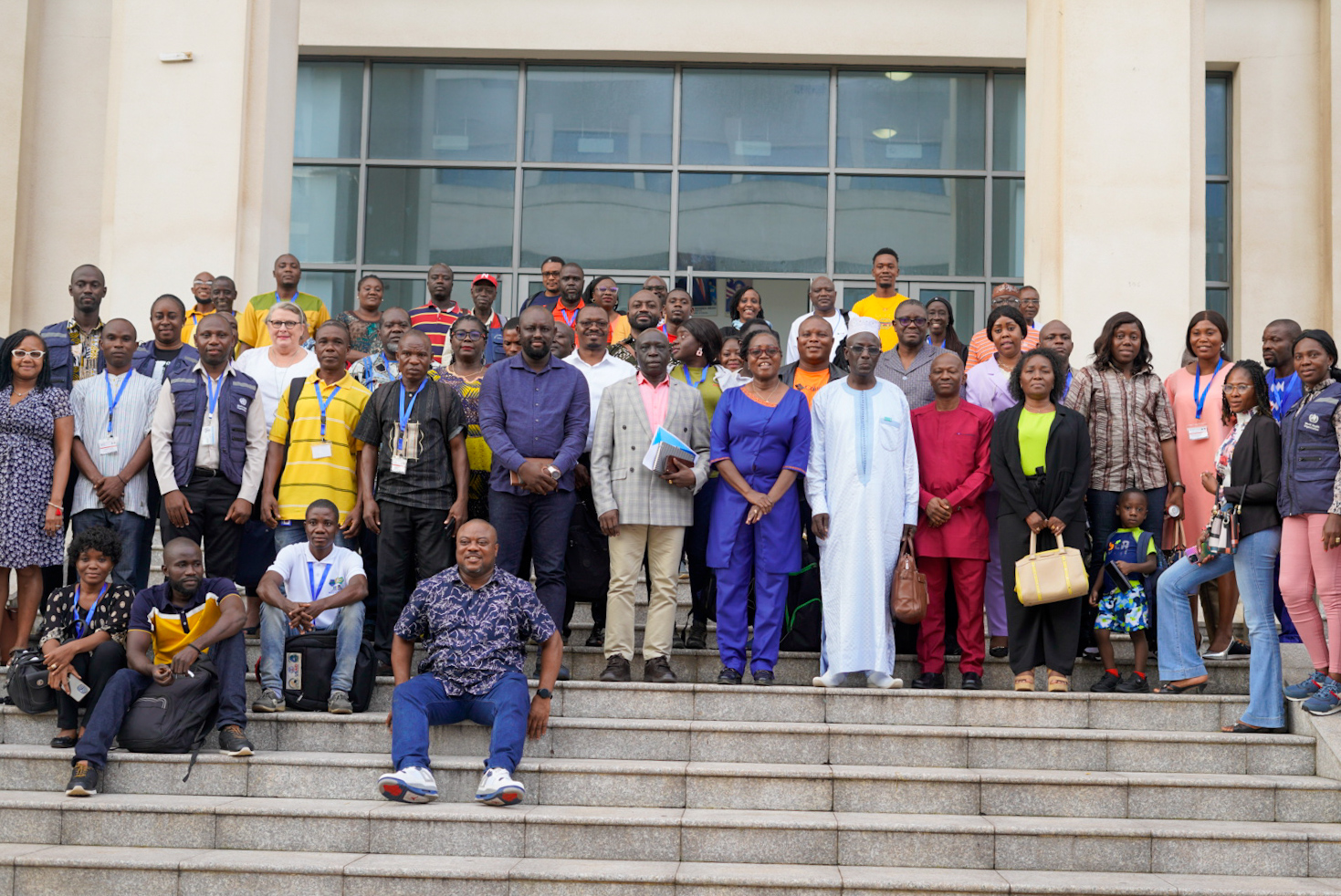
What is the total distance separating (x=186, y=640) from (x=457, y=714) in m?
1.52

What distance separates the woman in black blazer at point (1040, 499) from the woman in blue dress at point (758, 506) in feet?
3.91

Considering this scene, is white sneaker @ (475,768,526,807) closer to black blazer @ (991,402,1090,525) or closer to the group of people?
the group of people

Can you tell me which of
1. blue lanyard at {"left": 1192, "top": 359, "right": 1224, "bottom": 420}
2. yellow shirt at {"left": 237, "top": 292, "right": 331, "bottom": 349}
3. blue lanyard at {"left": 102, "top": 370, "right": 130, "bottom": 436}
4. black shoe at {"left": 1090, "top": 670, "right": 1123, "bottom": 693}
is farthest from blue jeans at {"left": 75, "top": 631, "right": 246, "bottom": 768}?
blue lanyard at {"left": 1192, "top": 359, "right": 1224, "bottom": 420}

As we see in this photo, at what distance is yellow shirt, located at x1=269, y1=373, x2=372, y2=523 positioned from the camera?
8023 millimetres

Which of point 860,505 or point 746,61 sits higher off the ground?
point 746,61

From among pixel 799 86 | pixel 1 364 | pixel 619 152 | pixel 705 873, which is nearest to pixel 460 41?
pixel 619 152

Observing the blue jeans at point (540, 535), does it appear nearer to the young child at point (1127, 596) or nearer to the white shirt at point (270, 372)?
the white shirt at point (270, 372)

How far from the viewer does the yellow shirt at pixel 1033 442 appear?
25.6ft

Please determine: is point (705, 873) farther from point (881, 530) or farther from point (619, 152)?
point (619, 152)

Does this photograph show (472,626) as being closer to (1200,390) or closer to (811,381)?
(811,381)

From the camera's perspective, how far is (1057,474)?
777cm

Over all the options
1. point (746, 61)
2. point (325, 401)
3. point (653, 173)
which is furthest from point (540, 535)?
point (746, 61)

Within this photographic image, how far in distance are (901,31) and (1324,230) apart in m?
5.25

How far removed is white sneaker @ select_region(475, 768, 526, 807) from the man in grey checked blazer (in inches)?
52.5
